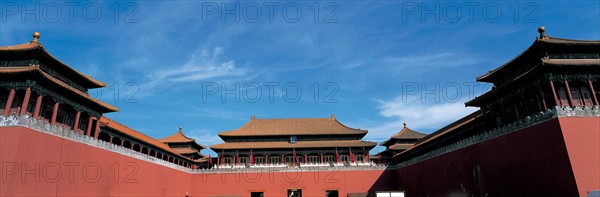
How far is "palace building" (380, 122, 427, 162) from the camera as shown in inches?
1526

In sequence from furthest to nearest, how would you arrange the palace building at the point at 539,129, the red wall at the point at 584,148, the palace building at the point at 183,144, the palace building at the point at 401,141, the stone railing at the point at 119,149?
the palace building at the point at 183,144 < the palace building at the point at 401,141 < the stone railing at the point at 119,149 < the palace building at the point at 539,129 < the red wall at the point at 584,148

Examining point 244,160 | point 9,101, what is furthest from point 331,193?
point 9,101

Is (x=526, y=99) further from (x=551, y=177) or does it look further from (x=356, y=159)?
(x=356, y=159)

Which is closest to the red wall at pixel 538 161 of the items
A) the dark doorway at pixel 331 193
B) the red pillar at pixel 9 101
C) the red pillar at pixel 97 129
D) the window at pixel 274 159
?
the dark doorway at pixel 331 193

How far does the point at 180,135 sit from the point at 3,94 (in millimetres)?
24404

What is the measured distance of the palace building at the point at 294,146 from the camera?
3725cm

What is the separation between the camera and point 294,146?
3716 cm

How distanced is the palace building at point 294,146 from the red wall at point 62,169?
1159 centimetres

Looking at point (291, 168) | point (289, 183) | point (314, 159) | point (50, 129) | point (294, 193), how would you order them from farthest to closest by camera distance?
point (314, 159) → point (294, 193) → point (291, 168) → point (289, 183) → point (50, 129)

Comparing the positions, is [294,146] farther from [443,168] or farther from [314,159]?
[443,168]

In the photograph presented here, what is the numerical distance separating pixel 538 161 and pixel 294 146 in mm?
23526

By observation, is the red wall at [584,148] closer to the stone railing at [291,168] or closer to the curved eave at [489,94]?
the curved eave at [489,94]

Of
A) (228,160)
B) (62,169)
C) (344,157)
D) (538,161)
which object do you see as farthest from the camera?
(344,157)

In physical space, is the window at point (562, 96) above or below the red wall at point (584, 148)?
above
